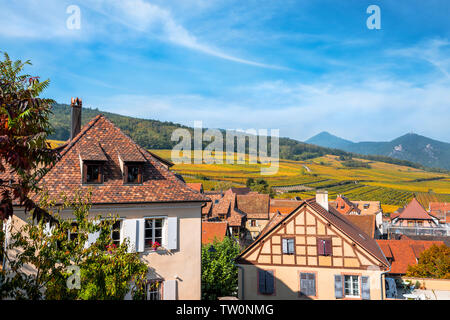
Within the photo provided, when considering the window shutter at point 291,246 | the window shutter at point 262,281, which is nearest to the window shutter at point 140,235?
the window shutter at point 262,281

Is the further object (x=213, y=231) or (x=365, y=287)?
(x=213, y=231)

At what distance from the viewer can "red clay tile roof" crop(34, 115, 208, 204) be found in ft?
49.3

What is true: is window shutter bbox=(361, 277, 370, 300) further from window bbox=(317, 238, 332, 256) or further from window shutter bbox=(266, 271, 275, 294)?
window shutter bbox=(266, 271, 275, 294)

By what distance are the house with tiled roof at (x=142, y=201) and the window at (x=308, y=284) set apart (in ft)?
27.3

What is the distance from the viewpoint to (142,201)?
50.4 feet

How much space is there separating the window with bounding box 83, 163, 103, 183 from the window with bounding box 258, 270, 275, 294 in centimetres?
1238

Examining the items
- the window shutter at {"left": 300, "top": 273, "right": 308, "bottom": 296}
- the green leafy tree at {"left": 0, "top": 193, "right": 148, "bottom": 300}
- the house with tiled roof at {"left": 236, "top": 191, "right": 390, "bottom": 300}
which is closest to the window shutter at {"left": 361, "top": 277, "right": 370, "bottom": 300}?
the house with tiled roof at {"left": 236, "top": 191, "right": 390, "bottom": 300}

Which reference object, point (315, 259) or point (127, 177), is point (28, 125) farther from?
point (315, 259)

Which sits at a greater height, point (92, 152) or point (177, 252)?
point (92, 152)

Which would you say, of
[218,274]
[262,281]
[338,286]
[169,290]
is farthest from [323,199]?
[169,290]

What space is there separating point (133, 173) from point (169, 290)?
5514mm

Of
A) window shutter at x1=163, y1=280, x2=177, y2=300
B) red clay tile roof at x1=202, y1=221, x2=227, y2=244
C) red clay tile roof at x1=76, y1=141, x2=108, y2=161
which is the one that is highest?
red clay tile roof at x1=76, y1=141, x2=108, y2=161

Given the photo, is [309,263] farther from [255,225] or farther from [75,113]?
[255,225]
